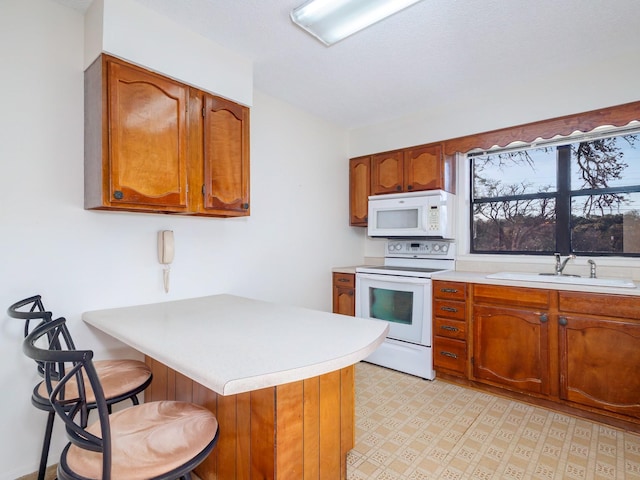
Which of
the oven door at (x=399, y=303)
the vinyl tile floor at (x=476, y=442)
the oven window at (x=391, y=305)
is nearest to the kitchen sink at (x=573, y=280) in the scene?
the oven door at (x=399, y=303)

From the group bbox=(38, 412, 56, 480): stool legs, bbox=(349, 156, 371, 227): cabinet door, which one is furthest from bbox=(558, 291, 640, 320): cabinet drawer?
bbox=(38, 412, 56, 480): stool legs

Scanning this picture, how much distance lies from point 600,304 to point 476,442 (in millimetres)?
1191

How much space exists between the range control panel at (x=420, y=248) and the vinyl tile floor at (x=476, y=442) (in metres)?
1.29

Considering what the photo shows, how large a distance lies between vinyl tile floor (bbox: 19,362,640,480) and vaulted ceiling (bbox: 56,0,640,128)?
2365mm

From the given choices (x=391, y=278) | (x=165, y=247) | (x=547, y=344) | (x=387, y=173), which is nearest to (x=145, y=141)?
(x=165, y=247)

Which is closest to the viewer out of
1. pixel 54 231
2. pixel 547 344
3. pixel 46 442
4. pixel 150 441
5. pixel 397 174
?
pixel 150 441

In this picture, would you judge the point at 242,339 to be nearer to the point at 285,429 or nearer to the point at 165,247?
the point at 285,429

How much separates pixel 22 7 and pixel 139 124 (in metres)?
0.80

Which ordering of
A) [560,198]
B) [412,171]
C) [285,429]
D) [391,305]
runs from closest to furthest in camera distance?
1. [285,429]
2. [560,198]
3. [391,305]
4. [412,171]

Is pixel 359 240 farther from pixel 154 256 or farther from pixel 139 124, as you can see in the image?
pixel 139 124

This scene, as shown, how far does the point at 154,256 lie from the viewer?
6.95 ft

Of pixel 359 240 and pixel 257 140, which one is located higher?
pixel 257 140

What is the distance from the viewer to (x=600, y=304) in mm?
2125

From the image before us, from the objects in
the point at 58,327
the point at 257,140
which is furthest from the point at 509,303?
the point at 58,327
